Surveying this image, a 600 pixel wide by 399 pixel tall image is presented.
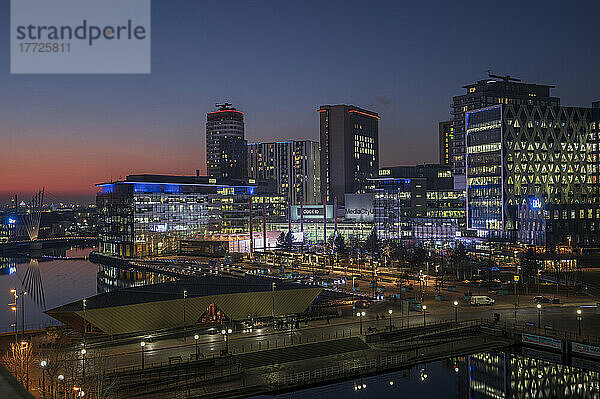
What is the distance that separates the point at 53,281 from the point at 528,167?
353 ft

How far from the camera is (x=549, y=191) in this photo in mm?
142500

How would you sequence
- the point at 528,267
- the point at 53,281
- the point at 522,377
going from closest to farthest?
the point at 522,377 < the point at 528,267 < the point at 53,281

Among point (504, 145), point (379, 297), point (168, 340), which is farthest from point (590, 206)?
point (168, 340)

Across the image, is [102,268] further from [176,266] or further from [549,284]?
[549,284]

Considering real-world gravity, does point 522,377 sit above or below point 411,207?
below

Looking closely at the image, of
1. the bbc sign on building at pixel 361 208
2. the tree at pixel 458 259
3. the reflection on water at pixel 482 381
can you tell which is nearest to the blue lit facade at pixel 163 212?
the bbc sign on building at pixel 361 208

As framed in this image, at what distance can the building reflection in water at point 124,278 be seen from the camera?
108 m

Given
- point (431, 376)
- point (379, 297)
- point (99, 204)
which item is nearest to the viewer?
point (431, 376)

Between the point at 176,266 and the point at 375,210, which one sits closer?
the point at 176,266

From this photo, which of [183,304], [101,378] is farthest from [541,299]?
[101,378]

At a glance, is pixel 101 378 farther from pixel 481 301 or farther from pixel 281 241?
pixel 281 241

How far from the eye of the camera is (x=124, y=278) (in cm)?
12038

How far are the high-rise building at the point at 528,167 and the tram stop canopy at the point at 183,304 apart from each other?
288 ft

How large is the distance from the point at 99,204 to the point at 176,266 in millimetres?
51587
